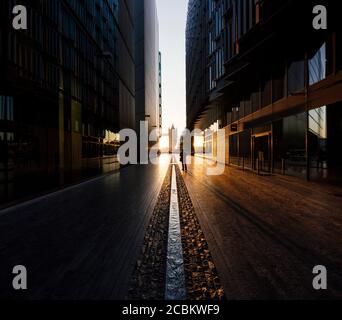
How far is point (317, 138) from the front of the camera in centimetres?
1878

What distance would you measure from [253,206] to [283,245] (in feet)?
10.9

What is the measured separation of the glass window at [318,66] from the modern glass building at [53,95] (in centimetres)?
1305

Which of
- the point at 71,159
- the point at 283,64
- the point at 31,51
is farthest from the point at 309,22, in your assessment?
the point at 71,159

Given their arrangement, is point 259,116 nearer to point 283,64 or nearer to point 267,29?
point 283,64

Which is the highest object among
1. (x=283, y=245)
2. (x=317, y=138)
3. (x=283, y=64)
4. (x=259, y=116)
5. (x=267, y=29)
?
(x=267, y=29)

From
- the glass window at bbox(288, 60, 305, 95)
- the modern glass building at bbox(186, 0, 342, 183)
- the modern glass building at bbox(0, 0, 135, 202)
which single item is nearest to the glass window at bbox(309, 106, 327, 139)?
the modern glass building at bbox(186, 0, 342, 183)

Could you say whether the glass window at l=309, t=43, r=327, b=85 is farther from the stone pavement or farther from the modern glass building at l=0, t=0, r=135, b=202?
the modern glass building at l=0, t=0, r=135, b=202

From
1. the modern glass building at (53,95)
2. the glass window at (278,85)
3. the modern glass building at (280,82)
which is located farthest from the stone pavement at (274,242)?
the glass window at (278,85)

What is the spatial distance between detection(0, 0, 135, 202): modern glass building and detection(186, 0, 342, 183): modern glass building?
11815mm

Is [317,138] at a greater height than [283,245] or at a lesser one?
greater

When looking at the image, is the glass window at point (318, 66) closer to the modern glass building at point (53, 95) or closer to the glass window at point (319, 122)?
the glass window at point (319, 122)

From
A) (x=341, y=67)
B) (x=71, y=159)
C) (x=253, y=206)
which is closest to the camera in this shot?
(x=253, y=206)

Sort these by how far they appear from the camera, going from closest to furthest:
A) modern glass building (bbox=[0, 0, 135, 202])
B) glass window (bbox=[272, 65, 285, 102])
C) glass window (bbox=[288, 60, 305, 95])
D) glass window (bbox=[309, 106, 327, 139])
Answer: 1. glass window (bbox=[288, 60, 305, 95])
2. modern glass building (bbox=[0, 0, 135, 202])
3. glass window (bbox=[309, 106, 327, 139])
4. glass window (bbox=[272, 65, 285, 102])

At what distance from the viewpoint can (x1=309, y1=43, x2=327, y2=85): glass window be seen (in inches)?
512
